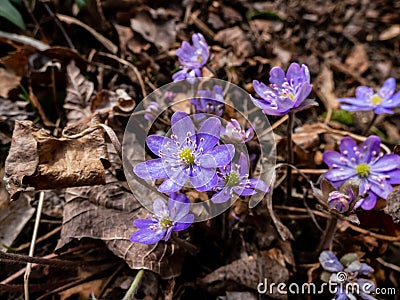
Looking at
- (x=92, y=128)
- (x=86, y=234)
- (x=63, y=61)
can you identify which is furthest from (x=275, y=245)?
(x=63, y=61)

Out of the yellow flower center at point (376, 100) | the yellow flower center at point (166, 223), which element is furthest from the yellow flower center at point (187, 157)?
the yellow flower center at point (376, 100)

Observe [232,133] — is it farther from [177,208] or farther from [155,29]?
[155,29]

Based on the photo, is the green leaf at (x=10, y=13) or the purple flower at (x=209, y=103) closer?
the purple flower at (x=209, y=103)

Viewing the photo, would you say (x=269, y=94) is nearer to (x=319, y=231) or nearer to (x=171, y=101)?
(x=171, y=101)

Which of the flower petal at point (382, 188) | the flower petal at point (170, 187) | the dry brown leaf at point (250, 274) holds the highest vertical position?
the flower petal at point (170, 187)

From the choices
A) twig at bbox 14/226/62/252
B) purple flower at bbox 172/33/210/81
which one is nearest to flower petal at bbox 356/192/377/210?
purple flower at bbox 172/33/210/81

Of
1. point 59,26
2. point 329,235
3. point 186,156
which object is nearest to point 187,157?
point 186,156

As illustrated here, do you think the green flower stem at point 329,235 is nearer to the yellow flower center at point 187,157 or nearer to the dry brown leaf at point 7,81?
the yellow flower center at point 187,157
